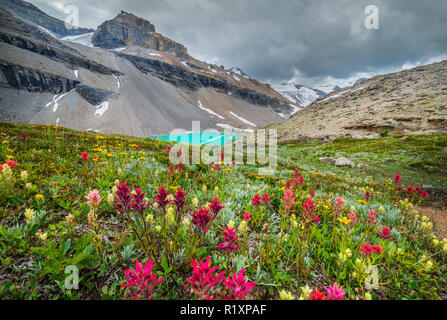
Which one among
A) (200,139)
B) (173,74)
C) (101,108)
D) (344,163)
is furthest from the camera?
(173,74)

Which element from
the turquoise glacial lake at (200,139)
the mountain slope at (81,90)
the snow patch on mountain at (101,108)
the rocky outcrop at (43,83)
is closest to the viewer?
the turquoise glacial lake at (200,139)

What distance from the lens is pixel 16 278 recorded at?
5.45 ft

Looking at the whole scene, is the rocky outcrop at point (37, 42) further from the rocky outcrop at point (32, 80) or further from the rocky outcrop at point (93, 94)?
the rocky outcrop at point (93, 94)

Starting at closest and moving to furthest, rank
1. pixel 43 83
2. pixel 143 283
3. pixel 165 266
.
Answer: pixel 143 283, pixel 165 266, pixel 43 83

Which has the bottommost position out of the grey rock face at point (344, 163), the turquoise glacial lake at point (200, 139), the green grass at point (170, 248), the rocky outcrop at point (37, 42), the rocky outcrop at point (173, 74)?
the green grass at point (170, 248)

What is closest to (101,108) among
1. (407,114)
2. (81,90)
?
(81,90)

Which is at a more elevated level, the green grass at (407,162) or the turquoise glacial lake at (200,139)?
the turquoise glacial lake at (200,139)

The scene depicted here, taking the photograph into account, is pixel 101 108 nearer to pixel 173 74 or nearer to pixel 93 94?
pixel 93 94

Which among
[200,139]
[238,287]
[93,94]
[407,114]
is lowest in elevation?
[238,287]

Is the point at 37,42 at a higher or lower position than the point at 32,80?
higher

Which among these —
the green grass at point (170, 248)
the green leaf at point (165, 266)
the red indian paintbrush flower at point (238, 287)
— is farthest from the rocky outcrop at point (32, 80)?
the red indian paintbrush flower at point (238, 287)

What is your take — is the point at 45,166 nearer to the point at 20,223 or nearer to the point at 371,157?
the point at 20,223

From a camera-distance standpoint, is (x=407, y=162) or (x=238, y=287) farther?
(x=407, y=162)
